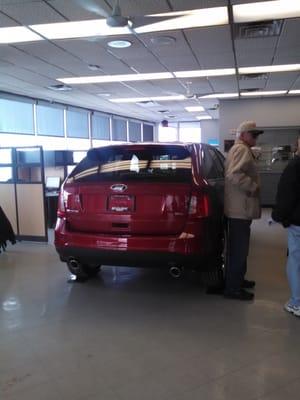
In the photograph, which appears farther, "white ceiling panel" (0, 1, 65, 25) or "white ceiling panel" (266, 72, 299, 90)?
"white ceiling panel" (266, 72, 299, 90)

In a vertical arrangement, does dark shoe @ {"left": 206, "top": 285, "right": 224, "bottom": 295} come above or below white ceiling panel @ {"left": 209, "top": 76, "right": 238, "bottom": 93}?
below

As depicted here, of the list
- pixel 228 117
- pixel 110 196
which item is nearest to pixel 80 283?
pixel 110 196

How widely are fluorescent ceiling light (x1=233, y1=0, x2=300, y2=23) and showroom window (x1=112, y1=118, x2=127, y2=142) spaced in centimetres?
946

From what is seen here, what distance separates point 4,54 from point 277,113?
690cm

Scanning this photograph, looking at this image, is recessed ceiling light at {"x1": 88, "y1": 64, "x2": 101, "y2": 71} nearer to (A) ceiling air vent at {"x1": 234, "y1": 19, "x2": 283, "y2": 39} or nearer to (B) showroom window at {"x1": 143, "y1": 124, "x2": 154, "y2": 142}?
(A) ceiling air vent at {"x1": 234, "y1": 19, "x2": 283, "y2": 39}

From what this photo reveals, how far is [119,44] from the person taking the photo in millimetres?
5316

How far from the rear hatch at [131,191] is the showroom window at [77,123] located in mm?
8100

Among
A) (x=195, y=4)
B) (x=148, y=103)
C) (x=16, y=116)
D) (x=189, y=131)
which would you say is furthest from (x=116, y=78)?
(x=189, y=131)

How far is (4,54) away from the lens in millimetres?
5789

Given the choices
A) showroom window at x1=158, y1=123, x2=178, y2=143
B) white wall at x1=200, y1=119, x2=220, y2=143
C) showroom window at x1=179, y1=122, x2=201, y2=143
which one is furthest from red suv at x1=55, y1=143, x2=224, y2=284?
showroom window at x1=179, y1=122, x2=201, y2=143

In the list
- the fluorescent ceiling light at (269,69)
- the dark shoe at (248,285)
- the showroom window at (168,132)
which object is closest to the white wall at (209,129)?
the showroom window at (168,132)

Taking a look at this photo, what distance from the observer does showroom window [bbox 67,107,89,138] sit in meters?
11.2

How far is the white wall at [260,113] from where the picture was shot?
391 inches

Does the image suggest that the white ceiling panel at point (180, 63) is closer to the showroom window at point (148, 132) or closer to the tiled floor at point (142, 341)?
the tiled floor at point (142, 341)
